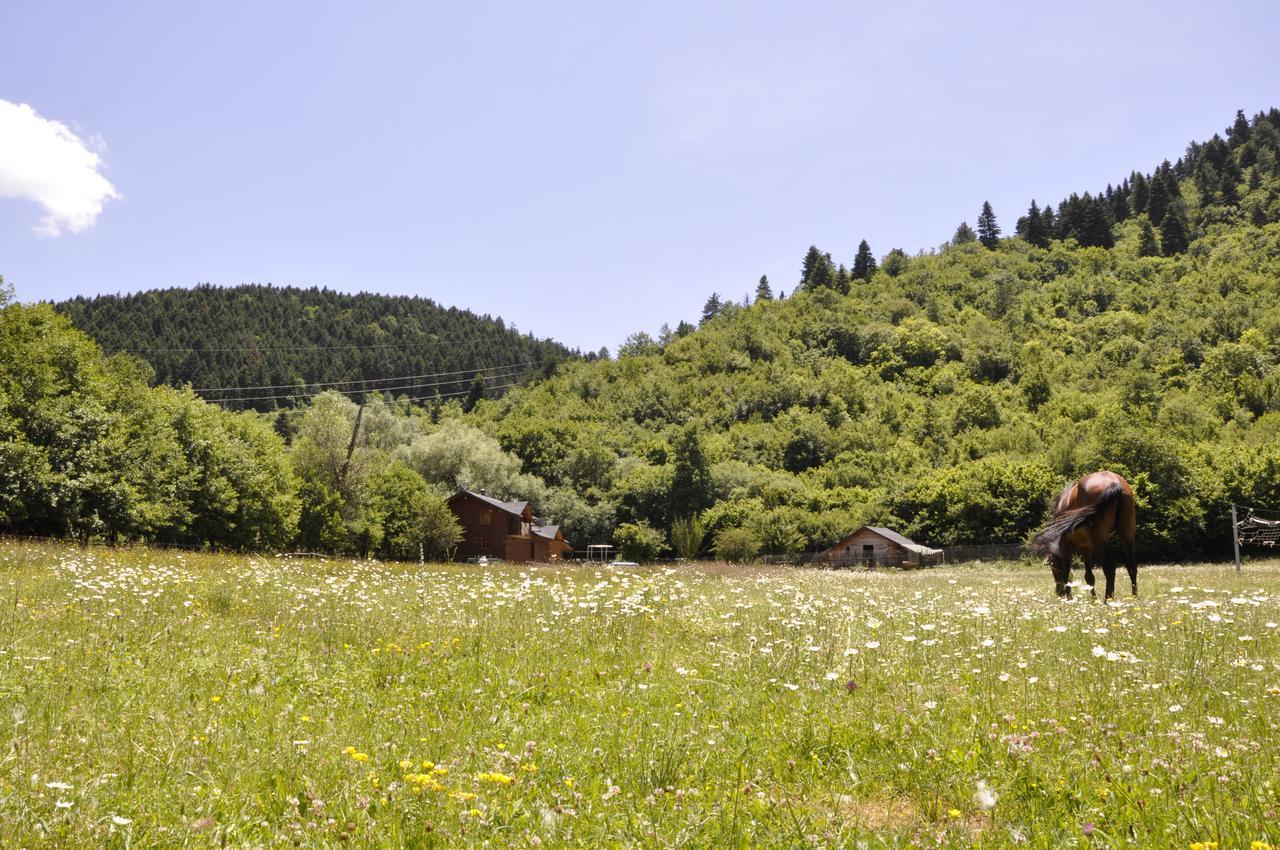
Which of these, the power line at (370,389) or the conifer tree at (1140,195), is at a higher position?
the conifer tree at (1140,195)

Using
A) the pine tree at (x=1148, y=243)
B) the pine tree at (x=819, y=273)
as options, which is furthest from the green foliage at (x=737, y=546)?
the pine tree at (x=1148, y=243)

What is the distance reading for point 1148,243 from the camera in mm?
167125

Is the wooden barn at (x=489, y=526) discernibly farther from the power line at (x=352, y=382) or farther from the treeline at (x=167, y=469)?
the power line at (x=352, y=382)

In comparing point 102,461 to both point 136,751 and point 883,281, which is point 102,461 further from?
point 883,281

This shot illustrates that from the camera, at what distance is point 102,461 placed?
34250 millimetres

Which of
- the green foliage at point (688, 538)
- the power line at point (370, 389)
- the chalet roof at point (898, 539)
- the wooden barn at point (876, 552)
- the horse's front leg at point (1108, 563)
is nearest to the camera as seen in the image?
the horse's front leg at point (1108, 563)

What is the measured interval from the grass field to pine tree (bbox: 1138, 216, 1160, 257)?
191 metres

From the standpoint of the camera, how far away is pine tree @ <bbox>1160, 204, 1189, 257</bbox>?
163 metres

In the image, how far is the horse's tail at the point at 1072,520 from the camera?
628 inches

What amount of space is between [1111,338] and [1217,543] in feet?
247

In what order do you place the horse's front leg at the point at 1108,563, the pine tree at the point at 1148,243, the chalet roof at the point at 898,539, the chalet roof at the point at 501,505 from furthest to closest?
the pine tree at the point at 1148,243 → the chalet roof at the point at 898,539 → the chalet roof at the point at 501,505 → the horse's front leg at the point at 1108,563

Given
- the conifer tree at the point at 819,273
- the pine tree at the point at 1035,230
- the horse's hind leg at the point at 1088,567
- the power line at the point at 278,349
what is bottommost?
the horse's hind leg at the point at 1088,567

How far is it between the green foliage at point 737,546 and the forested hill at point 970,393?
2171mm

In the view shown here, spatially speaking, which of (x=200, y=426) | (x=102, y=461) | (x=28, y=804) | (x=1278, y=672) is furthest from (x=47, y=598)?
(x=200, y=426)
